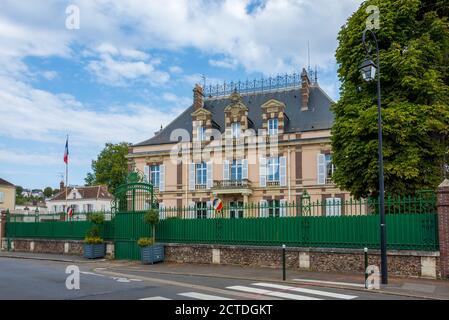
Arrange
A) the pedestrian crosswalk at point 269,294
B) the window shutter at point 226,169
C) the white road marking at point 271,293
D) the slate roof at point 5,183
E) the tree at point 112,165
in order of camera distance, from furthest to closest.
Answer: the tree at point 112,165 < the slate roof at point 5,183 < the window shutter at point 226,169 < the white road marking at point 271,293 < the pedestrian crosswalk at point 269,294

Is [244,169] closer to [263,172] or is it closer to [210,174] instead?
[263,172]

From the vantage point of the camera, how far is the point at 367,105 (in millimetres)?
19047

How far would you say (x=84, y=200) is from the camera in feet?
211

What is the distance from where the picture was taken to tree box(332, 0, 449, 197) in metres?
17.8

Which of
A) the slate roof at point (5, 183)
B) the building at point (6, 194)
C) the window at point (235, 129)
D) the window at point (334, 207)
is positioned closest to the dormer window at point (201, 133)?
the window at point (235, 129)

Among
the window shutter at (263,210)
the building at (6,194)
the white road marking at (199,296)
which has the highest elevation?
the building at (6,194)

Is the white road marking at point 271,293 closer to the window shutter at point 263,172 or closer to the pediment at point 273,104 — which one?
the window shutter at point 263,172

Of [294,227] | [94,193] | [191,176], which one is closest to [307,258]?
[294,227]

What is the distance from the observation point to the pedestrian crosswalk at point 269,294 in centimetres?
1091

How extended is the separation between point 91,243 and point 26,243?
26.8 ft

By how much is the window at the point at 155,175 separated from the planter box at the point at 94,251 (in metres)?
19.1

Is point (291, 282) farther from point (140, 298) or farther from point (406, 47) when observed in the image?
point (406, 47)

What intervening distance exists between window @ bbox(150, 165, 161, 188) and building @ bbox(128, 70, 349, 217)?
0.28ft
